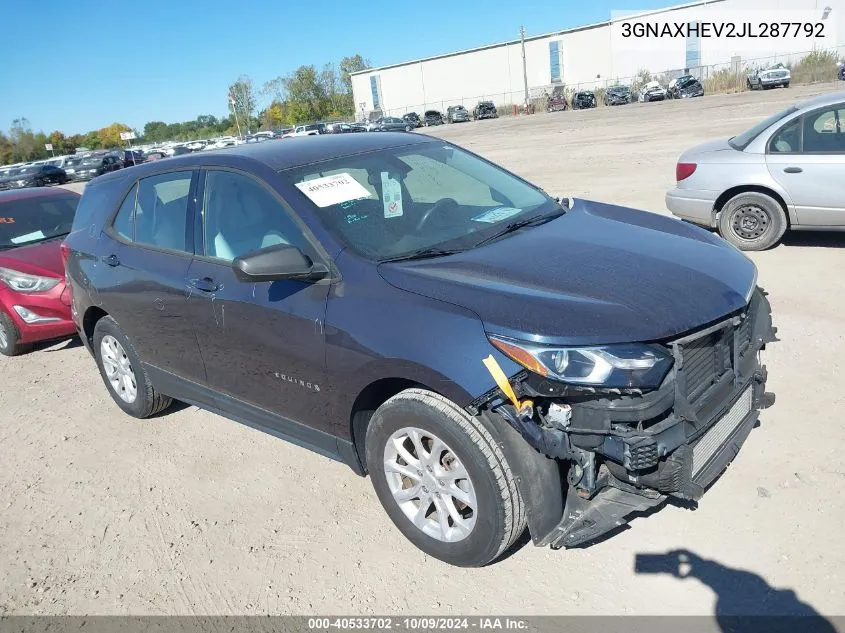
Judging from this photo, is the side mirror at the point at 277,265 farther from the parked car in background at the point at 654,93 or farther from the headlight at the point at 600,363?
the parked car in background at the point at 654,93

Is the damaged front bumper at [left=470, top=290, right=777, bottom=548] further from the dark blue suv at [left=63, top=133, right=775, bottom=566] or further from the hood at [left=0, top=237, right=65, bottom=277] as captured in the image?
the hood at [left=0, top=237, right=65, bottom=277]

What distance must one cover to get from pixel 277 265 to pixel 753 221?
→ 588 centimetres

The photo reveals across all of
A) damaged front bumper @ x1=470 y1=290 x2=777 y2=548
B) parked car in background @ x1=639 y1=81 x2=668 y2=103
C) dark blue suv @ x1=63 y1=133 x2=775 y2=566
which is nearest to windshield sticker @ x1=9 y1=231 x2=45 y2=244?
dark blue suv @ x1=63 y1=133 x2=775 y2=566

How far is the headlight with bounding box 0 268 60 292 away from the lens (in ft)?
21.5

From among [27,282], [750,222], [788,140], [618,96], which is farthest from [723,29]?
[27,282]

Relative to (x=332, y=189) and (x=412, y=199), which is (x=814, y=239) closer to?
(x=412, y=199)

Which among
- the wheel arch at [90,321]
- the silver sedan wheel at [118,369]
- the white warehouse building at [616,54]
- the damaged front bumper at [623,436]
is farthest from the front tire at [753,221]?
the white warehouse building at [616,54]

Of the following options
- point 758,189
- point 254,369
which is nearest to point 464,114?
point 758,189

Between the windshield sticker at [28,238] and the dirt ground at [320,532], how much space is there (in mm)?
2758

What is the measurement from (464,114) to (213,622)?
62885mm

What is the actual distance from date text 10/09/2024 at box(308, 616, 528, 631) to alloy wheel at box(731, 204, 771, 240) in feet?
19.1

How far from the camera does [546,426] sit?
8.50 feet

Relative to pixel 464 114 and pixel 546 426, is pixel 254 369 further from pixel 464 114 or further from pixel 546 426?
pixel 464 114

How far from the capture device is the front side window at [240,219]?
136 inches
